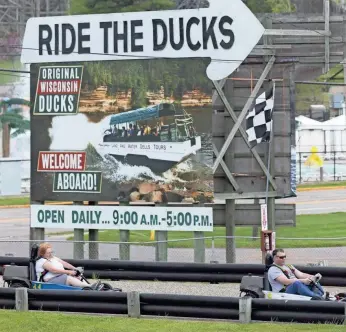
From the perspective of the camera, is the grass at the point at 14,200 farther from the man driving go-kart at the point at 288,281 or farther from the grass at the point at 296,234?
the man driving go-kart at the point at 288,281

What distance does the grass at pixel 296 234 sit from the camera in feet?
91.9

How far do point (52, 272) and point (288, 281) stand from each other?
3.67 meters

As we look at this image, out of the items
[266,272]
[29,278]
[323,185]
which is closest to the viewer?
[266,272]

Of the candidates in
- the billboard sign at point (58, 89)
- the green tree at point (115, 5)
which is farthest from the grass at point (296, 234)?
the green tree at point (115, 5)

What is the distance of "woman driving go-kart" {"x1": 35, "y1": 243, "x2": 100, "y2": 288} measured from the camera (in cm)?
1600

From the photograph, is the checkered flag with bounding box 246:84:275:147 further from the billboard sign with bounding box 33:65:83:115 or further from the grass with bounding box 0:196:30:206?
the grass with bounding box 0:196:30:206

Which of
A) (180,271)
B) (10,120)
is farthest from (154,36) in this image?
(10,120)

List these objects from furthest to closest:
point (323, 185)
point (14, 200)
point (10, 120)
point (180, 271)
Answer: point (10, 120), point (323, 185), point (14, 200), point (180, 271)

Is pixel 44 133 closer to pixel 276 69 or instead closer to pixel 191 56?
pixel 191 56

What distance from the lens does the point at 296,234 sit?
102ft

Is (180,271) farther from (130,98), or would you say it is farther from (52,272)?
(130,98)

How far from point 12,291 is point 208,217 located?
25.3ft

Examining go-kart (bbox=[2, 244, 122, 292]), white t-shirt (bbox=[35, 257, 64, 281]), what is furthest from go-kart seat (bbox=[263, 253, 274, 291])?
white t-shirt (bbox=[35, 257, 64, 281])

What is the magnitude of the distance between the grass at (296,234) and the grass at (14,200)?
12.4m
